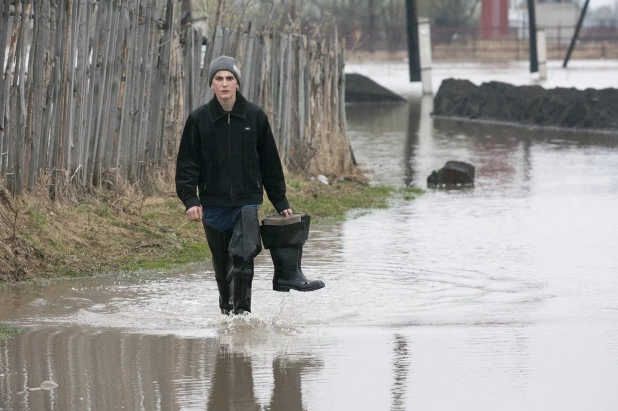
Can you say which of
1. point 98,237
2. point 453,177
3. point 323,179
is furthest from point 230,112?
point 453,177

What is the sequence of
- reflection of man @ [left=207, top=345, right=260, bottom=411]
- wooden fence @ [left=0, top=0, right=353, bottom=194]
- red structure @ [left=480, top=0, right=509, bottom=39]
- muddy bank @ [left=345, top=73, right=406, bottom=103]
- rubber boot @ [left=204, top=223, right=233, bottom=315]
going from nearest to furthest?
reflection of man @ [left=207, top=345, right=260, bottom=411] < rubber boot @ [left=204, top=223, right=233, bottom=315] < wooden fence @ [left=0, top=0, right=353, bottom=194] < muddy bank @ [left=345, top=73, right=406, bottom=103] < red structure @ [left=480, top=0, right=509, bottom=39]

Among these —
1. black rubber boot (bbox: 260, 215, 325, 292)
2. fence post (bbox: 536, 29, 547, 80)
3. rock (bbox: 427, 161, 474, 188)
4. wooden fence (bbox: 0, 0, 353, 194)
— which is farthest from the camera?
fence post (bbox: 536, 29, 547, 80)

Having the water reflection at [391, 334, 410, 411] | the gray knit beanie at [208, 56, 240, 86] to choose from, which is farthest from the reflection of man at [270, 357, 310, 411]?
the gray knit beanie at [208, 56, 240, 86]

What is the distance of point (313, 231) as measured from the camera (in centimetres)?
1220

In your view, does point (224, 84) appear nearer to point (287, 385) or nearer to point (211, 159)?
point (211, 159)

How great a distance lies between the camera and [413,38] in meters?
34.5

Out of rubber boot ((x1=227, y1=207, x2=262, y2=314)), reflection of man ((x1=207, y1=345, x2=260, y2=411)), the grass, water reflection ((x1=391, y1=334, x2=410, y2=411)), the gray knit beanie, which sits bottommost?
water reflection ((x1=391, y1=334, x2=410, y2=411))

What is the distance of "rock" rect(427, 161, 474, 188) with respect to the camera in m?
15.9

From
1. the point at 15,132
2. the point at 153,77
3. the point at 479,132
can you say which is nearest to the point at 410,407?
the point at 15,132

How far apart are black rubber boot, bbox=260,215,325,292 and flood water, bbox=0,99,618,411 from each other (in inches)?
9.8

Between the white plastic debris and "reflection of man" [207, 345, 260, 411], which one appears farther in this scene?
the white plastic debris

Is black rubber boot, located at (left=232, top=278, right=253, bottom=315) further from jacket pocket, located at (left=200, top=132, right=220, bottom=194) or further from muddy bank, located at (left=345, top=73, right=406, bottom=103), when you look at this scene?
muddy bank, located at (left=345, top=73, right=406, bottom=103)

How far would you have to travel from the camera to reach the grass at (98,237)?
31.3 ft

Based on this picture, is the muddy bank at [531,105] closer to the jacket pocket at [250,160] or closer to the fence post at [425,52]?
the fence post at [425,52]
